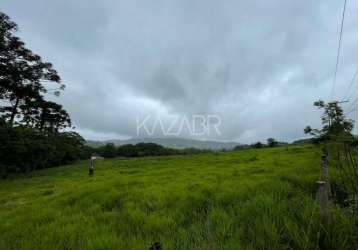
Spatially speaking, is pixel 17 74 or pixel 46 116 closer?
pixel 17 74

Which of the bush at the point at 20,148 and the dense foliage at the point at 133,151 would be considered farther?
the dense foliage at the point at 133,151

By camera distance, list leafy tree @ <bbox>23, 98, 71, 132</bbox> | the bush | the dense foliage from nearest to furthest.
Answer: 1. the bush
2. leafy tree @ <bbox>23, 98, 71, 132</bbox>
3. the dense foliage

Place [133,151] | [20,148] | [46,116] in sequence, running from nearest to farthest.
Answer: [20,148]
[46,116]
[133,151]

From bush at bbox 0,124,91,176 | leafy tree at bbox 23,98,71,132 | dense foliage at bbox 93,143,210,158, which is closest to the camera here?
bush at bbox 0,124,91,176

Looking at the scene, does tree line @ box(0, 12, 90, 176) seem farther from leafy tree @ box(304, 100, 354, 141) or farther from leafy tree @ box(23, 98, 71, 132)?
leafy tree @ box(304, 100, 354, 141)

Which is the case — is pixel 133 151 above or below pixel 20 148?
above

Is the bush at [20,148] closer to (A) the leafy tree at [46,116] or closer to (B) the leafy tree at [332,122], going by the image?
(A) the leafy tree at [46,116]

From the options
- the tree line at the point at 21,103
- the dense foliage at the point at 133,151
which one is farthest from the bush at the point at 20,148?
the dense foliage at the point at 133,151

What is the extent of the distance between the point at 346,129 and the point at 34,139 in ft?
136

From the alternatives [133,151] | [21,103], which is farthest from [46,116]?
[133,151]

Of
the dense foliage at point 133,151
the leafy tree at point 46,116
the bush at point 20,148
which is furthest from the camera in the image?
the dense foliage at point 133,151

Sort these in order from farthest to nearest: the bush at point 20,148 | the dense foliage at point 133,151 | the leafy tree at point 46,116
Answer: the dense foliage at point 133,151 → the leafy tree at point 46,116 → the bush at point 20,148

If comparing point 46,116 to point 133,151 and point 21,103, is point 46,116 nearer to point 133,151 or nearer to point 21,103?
point 21,103

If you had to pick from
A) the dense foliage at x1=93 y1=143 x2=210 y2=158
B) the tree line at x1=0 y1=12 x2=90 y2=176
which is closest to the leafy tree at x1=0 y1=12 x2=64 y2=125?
the tree line at x1=0 y1=12 x2=90 y2=176
